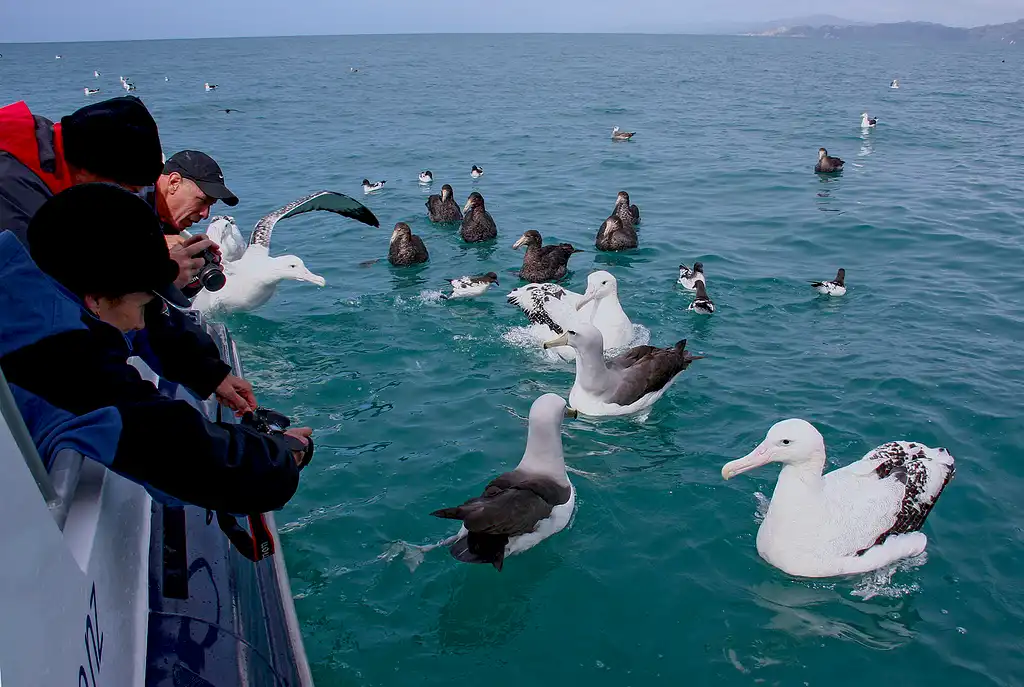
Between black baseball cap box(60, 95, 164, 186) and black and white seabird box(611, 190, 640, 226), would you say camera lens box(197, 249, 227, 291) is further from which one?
black and white seabird box(611, 190, 640, 226)

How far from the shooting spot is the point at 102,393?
280 centimetres

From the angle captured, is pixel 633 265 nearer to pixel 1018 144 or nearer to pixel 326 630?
pixel 326 630

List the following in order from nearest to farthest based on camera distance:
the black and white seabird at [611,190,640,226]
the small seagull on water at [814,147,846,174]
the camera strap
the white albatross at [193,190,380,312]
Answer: the camera strap
the white albatross at [193,190,380,312]
the black and white seabird at [611,190,640,226]
the small seagull on water at [814,147,846,174]

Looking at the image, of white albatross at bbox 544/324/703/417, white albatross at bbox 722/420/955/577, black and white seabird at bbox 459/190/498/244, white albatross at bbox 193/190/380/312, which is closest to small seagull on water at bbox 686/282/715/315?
white albatross at bbox 544/324/703/417

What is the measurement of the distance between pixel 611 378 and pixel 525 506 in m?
2.74

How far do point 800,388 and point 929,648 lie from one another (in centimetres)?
391

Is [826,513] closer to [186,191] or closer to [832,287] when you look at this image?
[186,191]

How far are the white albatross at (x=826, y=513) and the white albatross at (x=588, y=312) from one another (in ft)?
13.6

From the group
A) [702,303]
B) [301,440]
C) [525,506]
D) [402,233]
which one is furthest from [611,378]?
[402,233]

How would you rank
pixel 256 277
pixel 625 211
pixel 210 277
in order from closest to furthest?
pixel 210 277
pixel 256 277
pixel 625 211

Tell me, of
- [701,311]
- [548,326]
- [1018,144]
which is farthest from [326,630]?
[1018,144]

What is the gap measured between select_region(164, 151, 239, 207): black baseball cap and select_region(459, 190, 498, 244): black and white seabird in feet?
33.4

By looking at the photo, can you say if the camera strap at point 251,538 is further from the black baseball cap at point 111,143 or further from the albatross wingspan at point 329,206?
the albatross wingspan at point 329,206

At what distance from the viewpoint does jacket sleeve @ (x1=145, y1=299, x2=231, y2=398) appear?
14.1ft
